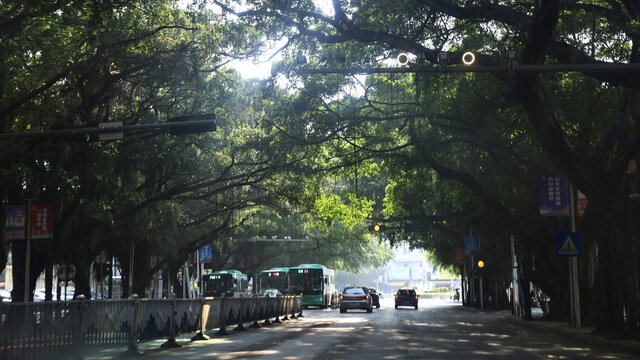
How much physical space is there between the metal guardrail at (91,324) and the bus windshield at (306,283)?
103 ft

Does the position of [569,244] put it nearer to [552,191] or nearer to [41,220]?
[552,191]

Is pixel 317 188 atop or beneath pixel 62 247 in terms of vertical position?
atop

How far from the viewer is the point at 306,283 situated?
178 feet

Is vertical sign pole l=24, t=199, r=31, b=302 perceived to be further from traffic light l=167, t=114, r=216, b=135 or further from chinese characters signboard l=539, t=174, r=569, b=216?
chinese characters signboard l=539, t=174, r=569, b=216

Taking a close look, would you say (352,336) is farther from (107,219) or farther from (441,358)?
(107,219)

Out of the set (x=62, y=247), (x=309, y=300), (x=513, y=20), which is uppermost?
(x=513, y=20)

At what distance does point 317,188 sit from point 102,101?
41.7 ft

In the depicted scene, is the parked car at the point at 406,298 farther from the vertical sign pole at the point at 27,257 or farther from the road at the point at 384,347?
the road at the point at 384,347

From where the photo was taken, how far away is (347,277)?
505 ft

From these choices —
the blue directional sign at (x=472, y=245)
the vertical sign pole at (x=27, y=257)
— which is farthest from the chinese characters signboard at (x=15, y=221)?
the blue directional sign at (x=472, y=245)

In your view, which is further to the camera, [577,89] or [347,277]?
[347,277]

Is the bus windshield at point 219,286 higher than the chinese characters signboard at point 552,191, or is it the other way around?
the chinese characters signboard at point 552,191

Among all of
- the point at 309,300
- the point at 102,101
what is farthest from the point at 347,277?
the point at 102,101

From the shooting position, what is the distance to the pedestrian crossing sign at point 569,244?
2359 cm
